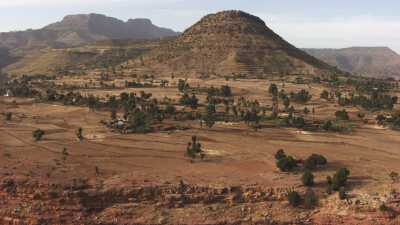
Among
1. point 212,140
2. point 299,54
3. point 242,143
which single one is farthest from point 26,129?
point 299,54

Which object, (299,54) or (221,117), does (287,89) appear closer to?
(221,117)

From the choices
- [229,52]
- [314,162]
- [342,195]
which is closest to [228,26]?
[229,52]

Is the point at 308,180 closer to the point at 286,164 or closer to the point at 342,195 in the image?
the point at 342,195

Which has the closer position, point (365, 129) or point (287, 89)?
point (365, 129)

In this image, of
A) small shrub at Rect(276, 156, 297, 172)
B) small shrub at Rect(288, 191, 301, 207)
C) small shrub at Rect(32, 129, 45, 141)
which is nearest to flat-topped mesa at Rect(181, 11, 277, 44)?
small shrub at Rect(32, 129, 45, 141)

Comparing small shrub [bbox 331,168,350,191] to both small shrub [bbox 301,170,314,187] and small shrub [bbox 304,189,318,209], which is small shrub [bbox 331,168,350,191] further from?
small shrub [bbox 304,189,318,209]

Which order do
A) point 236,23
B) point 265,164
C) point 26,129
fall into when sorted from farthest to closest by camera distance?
point 236,23, point 26,129, point 265,164

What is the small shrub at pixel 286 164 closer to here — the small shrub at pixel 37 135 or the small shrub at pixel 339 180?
the small shrub at pixel 339 180
